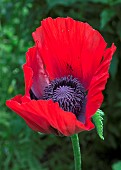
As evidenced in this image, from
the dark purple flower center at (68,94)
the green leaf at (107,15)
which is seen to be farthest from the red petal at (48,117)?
the green leaf at (107,15)

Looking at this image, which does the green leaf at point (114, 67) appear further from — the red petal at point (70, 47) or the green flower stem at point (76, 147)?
the green flower stem at point (76, 147)

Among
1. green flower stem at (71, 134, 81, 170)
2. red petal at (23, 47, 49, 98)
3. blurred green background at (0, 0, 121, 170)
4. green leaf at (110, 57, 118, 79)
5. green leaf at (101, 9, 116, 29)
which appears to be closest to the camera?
green flower stem at (71, 134, 81, 170)

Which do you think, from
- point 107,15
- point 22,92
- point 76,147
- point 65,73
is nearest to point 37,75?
point 65,73

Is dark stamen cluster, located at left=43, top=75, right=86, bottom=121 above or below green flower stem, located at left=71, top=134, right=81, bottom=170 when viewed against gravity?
above

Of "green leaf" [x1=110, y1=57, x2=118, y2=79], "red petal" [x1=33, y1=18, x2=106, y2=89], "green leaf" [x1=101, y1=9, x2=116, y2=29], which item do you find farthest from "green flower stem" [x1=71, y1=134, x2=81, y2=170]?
"green leaf" [x1=110, y1=57, x2=118, y2=79]

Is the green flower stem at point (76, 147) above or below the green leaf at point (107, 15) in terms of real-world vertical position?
below

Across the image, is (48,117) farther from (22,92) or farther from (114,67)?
(22,92)

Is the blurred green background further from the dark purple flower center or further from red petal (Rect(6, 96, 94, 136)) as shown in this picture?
red petal (Rect(6, 96, 94, 136))
